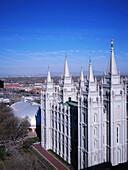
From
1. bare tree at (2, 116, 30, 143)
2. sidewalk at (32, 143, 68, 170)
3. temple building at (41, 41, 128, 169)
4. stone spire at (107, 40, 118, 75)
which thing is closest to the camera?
temple building at (41, 41, 128, 169)

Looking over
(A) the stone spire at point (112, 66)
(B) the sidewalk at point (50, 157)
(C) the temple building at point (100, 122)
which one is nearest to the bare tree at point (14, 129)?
(B) the sidewalk at point (50, 157)

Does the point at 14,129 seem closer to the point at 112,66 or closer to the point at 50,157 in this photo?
the point at 50,157

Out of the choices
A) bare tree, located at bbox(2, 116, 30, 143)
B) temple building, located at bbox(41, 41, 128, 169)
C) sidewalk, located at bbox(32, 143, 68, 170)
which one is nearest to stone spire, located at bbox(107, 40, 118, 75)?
temple building, located at bbox(41, 41, 128, 169)

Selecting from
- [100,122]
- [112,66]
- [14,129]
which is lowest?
[14,129]

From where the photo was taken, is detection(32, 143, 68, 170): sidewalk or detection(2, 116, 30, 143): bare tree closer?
detection(32, 143, 68, 170): sidewalk

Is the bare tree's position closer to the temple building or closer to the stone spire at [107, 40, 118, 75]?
the temple building

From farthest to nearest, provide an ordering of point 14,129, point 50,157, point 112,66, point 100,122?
point 14,129 → point 50,157 → point 112,66 → point 100,122

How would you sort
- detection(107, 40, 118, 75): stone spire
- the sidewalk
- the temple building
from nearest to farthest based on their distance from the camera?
the temple building
detection(107, 40, 118, 75): stone spire
the sidewalk

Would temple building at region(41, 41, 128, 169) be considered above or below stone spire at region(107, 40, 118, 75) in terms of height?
below

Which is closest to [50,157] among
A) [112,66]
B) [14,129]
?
[14,129]

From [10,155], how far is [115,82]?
28114 millimetres

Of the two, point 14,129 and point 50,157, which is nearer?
point 50,157

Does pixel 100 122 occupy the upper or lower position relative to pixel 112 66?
lower

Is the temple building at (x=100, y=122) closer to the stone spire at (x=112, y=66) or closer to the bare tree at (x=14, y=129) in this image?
the stone spire at (x=112, y=66)
